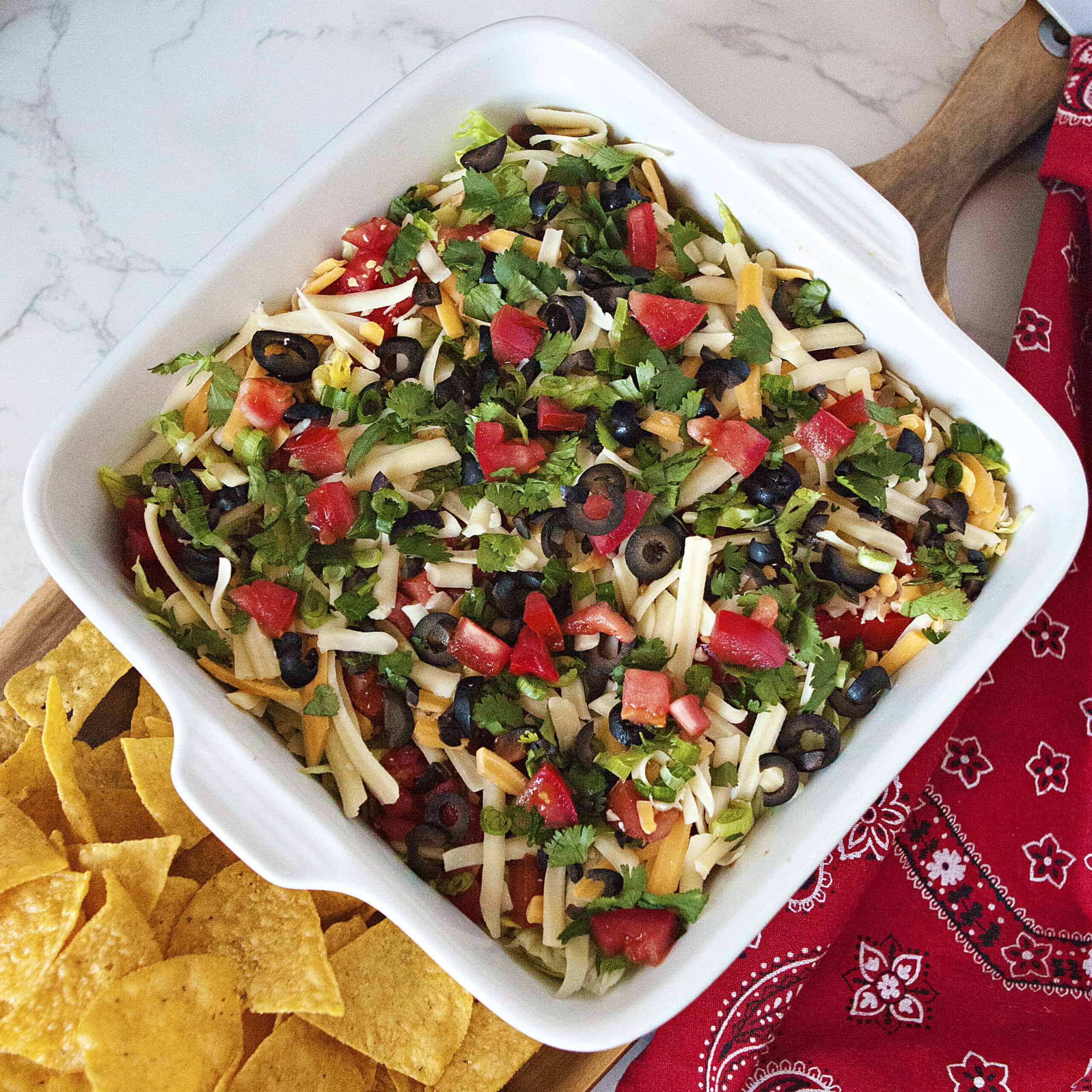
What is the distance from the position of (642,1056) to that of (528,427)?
1428mm

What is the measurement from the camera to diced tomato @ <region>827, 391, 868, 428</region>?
1887 mm

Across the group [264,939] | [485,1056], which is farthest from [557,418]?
[485,1056]

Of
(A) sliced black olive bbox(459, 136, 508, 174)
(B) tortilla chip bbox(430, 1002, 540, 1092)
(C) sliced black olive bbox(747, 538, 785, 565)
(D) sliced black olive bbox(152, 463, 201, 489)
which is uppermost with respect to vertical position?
(A) sliced black olive bbox(459, 136, 508, 174)

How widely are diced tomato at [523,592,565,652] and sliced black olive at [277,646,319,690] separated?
1.31 ft

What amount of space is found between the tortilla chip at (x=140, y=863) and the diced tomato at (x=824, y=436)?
1414 mm

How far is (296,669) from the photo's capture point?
1.78 meters

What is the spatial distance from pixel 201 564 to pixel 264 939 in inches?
29.5

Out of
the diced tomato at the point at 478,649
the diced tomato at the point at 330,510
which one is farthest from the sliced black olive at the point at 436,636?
the diced tomato at the point at 330,510

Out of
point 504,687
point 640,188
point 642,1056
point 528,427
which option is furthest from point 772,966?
point 640,188

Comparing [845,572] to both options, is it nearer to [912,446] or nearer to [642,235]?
[912,446]

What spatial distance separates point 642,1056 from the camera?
2.21 m

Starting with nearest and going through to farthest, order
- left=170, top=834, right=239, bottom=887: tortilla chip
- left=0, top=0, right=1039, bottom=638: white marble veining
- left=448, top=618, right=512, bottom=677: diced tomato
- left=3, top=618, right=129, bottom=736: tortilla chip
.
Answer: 1. left=448, top=618, right=512, bottom=677: diced tomato
2. left=3, top=618, right=129, bottom=736: tortilla chip
3. left=170, top=834, right=239, bottom=887: tortilla chip
4. left=0, top=0, right=1039, bottom=638: white marble veining

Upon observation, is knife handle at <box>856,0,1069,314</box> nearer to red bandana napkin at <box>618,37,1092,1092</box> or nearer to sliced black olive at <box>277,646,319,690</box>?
red bandana napkin at <box>618,37,1092,1092</box>

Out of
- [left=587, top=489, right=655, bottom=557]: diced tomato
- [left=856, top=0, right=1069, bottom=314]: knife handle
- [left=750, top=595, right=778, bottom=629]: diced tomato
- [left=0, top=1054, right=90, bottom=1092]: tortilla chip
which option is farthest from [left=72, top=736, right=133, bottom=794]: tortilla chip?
[left=856, top=0, right=1069, bottom=314]: knife handle
